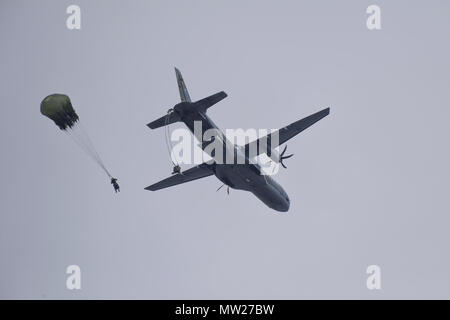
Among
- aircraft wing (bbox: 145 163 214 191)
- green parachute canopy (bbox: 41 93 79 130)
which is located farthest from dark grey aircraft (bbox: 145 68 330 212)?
green parachute canopy (bbox: 41 93 79 130)

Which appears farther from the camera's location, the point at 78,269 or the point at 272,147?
the point at 78,269

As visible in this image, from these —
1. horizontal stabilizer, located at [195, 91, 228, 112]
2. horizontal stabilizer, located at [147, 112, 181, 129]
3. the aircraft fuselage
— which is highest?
horizontal stabilizer, located at [195, 91, 228, 112]

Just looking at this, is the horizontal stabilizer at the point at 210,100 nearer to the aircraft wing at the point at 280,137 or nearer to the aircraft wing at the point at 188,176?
the aircraft wing at the point at 280,137

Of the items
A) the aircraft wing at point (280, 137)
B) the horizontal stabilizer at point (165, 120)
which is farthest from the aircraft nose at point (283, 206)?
the horizontal stabilizer at point (165, 120)

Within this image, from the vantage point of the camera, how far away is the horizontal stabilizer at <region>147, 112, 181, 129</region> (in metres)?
39.5

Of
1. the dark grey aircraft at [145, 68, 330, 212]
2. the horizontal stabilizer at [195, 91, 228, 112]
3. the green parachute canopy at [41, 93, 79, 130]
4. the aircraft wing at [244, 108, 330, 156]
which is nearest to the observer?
the green parachute canopy at [41, 93, 79, 130]

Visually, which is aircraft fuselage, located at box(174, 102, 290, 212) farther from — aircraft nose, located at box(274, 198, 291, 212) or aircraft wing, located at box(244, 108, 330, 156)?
aircraft wing, located at box(244, 108, 330, 156)

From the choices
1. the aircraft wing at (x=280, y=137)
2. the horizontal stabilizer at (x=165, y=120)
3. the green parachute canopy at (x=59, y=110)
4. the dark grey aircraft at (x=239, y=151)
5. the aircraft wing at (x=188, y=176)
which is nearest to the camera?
the green parachute canopy at (x=59, y=110)

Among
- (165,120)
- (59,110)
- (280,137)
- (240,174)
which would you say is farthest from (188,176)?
(59,110)

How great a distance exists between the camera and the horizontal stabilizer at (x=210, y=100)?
121ft
